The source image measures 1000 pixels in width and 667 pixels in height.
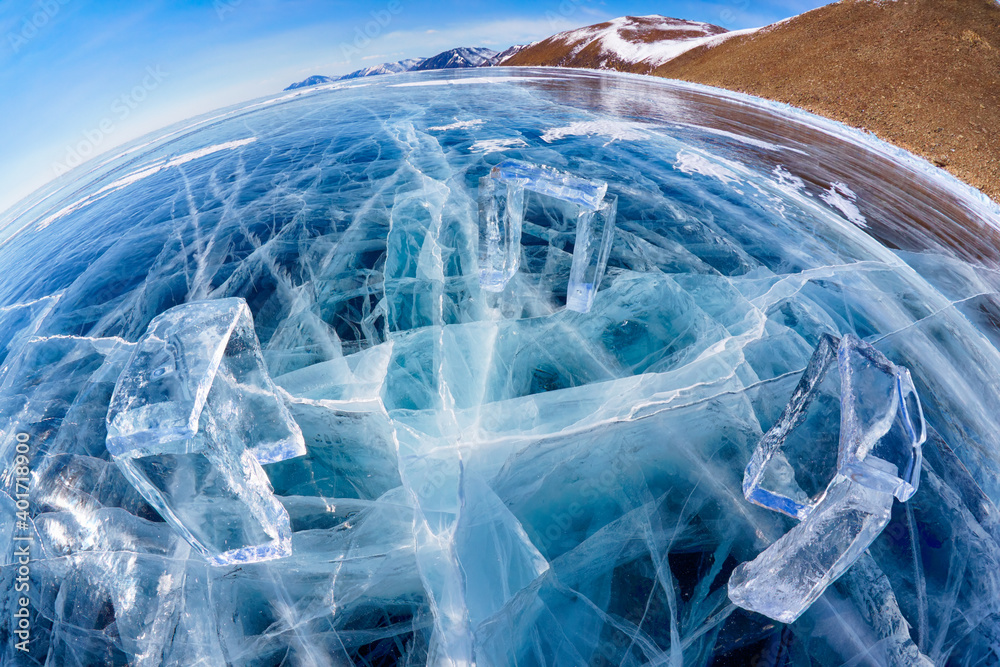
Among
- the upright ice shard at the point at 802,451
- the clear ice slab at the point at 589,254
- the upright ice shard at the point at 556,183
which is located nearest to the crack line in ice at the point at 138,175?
the upright ice shard at the point at 556,183

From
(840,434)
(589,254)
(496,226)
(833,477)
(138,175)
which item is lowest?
(833,477)

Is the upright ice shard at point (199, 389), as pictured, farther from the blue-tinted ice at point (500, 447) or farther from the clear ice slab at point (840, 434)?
the clear ice slab at point (840, 434)

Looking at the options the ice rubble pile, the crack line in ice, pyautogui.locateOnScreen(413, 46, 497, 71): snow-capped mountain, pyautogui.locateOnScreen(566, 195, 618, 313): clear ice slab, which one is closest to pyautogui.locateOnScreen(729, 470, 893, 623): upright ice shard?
the ice rubble pile

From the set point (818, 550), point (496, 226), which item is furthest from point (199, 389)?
point (818, 550)

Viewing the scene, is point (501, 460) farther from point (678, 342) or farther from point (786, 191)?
point (786, 191)

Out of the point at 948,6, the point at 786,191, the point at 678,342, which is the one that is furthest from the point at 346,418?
the point at 948,6

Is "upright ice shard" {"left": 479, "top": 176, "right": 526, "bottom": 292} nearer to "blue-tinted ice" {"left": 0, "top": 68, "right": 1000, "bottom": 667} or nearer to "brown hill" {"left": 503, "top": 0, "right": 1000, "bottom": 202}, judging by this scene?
"blue-tinted ice" {"left": 0, "top": 68, "right": 1000, "bottom": 667}

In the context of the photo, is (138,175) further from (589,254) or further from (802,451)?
(802,451)
